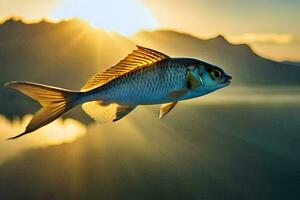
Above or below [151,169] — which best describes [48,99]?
above

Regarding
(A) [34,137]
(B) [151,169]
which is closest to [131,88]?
(B) [151,169]

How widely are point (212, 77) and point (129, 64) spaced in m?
0.87

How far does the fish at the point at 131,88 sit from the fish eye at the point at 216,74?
0.15 ft

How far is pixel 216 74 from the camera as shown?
4.36m

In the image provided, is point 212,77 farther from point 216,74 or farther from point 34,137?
point 34,137

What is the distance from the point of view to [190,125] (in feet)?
209

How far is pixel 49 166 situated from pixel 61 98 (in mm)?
31210

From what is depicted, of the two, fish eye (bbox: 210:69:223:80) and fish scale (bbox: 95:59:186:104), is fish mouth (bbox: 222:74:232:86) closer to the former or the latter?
fish eye (bbox: 210:69:223:80)

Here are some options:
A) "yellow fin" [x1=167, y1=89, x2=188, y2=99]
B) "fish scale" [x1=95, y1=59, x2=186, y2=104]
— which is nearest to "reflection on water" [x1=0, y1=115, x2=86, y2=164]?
"fish scale" [x1=95, y1=59, x2=186, y2=104]

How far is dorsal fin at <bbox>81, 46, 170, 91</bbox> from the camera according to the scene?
3.82 meters

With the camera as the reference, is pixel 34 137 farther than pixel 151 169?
Yes

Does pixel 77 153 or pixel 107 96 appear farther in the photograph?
pixel 77 153

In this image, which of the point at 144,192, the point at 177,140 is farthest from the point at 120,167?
the point at 177,140

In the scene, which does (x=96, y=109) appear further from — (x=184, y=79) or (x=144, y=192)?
(x=144, y=192)
